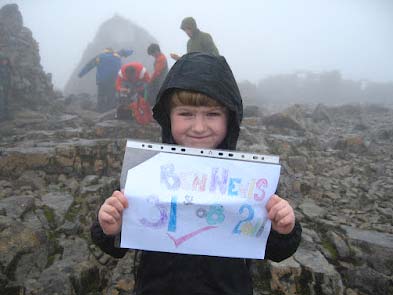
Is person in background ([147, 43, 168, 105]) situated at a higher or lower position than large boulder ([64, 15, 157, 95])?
lower

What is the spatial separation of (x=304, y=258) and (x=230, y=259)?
87.3 inches

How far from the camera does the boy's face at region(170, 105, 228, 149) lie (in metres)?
2.23

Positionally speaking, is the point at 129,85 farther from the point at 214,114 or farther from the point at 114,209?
the point at 114,209

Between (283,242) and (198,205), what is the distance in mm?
676

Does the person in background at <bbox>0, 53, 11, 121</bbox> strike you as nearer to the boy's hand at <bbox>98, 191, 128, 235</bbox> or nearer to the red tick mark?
the boy's hand at <bbox>98, 191, 128, 235</bbox>

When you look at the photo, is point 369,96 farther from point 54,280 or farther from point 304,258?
point 54,280

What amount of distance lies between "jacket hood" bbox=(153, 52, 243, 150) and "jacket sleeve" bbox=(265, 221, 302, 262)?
0.80 metres

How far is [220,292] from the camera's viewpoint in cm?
211

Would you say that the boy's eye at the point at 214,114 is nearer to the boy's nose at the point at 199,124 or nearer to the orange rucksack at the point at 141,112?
the boy's nose at the point at 199,124

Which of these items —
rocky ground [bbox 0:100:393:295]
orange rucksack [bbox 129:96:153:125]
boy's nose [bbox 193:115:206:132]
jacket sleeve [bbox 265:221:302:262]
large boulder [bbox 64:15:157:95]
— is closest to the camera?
jacket sleeve [bbox 265:221:302:262]

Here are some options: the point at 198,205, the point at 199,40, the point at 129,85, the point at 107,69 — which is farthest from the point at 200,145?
the point at 107,69

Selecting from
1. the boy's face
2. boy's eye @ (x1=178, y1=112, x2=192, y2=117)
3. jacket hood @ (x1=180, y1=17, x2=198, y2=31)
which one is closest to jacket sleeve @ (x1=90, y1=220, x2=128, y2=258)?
the boy's face

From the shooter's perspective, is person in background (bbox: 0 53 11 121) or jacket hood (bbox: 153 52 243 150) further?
person in background (bbox: 0 53 11 121)

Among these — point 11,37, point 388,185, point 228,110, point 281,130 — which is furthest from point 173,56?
point 11,37
